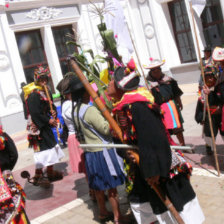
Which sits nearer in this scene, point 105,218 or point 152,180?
point 152,180

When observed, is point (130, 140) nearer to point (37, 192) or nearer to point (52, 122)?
point (52, 122)

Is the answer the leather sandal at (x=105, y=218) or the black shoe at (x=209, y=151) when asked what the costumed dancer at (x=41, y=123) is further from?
the black shoe at (x=209, y=151)

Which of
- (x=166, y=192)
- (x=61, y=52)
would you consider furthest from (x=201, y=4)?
(x=61, y=52)

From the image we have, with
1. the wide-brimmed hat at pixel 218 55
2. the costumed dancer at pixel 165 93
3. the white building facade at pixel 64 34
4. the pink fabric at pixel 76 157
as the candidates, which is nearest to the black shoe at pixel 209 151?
the costumed dancer at pixel 165 93

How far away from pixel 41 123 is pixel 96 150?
201 cm

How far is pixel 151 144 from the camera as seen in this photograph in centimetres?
223

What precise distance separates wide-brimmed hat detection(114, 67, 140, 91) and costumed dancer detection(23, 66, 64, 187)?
9.45 feet

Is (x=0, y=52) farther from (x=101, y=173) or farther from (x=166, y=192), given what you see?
(x=166, y=192)

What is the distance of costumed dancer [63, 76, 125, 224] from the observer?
325 centimetres

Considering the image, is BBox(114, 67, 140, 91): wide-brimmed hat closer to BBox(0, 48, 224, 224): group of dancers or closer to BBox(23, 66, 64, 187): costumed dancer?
BBox(0, 48, 224, 224): group of dancers

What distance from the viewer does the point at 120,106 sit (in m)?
2.38

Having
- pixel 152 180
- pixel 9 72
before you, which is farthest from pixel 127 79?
pixel 9 72

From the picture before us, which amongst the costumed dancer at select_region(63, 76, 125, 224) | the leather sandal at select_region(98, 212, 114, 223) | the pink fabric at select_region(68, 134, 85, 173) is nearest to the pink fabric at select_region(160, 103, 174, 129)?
the pink fabric at select_region(68, 134, 85, 173)

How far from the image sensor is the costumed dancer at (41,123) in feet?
16.7
